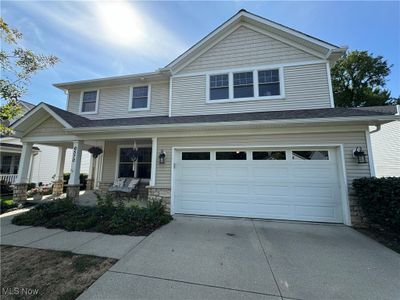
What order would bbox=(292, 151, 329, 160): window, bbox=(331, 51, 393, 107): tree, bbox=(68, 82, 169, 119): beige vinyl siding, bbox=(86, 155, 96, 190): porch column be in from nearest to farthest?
bbox=(292, 151, 329, 160): window < bbox=(68, 82, 169, 119): beige vinyl siding < bbox=(86, 155, 96, 190): porch column < bbox=(331, 51, 393, 107): tree

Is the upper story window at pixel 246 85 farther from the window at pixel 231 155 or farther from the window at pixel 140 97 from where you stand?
the window at pixel 140 97

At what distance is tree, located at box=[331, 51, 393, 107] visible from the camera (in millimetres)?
20984

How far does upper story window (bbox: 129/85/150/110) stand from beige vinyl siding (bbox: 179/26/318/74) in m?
2.19

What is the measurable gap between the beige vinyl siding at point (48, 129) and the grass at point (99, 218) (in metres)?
3.27

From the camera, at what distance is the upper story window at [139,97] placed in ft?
30.5

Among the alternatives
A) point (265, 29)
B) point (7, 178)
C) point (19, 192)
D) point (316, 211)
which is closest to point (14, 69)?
point (19, 192)

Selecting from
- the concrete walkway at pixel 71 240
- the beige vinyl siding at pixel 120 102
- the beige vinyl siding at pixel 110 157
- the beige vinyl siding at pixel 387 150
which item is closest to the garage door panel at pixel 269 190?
the concrete walkway at pixel 71 240

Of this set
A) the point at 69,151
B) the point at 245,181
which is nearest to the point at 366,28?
the point at 245,181

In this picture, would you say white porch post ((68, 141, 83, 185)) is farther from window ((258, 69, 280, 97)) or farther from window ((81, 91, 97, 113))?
window ((258, 69, 280, 97))

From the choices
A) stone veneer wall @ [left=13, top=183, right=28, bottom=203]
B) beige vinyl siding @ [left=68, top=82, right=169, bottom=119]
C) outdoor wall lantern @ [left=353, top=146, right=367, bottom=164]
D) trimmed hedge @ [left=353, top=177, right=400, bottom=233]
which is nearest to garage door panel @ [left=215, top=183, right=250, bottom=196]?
trimmed hedge @ [left=353, top=177, right=400, bottom=233]

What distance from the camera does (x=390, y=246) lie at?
13.6 ft

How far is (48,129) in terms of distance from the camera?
8.12 metres

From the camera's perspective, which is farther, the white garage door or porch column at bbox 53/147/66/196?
porch column at bbox 53/147/66/196

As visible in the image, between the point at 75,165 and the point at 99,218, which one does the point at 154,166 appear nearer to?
the point at 99,218
